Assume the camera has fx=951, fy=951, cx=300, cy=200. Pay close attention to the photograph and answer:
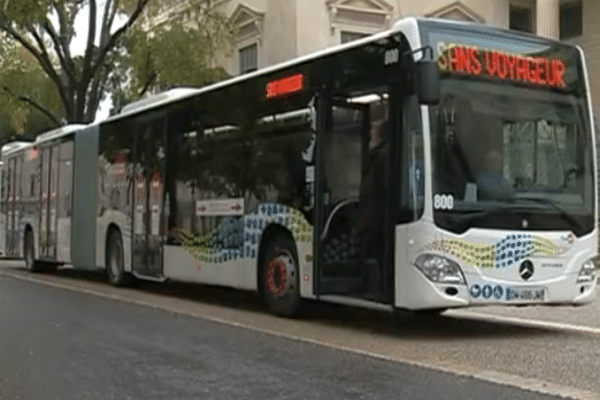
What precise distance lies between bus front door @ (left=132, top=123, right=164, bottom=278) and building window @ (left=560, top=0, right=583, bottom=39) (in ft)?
Answer: 75.0

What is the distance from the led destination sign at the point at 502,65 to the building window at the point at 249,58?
68.8 ft

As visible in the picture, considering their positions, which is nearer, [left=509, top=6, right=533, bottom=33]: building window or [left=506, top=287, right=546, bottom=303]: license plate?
[left=506, top=287, right=546, bottom=303]: license plate

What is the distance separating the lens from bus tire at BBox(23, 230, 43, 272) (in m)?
21.7

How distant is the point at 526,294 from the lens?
32.2 feet

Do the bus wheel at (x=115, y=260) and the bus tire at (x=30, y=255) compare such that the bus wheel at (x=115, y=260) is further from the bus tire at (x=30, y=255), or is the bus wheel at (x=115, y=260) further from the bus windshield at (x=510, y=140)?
the bus windshield at (x=510, y=140)

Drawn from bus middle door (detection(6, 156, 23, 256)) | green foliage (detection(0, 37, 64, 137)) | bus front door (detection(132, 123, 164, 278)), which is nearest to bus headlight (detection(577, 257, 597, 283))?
bus front door (detection(132, 123, 164, 278))

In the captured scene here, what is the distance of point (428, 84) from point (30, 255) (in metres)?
14.8

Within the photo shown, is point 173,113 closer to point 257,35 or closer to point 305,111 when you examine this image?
point 305,111

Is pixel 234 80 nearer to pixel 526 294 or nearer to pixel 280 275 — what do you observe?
pixel 280 275

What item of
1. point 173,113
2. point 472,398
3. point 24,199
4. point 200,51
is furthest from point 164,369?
point 200,51

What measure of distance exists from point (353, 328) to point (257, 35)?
2052cm

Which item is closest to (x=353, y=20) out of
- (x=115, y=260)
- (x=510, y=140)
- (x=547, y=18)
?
(x=547, y=18)

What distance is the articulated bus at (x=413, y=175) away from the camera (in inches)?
378

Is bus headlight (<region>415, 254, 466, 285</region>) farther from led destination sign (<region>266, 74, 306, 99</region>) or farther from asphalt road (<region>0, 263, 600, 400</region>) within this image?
led destination sign (<region>266, 74, 306, 99</region>)
